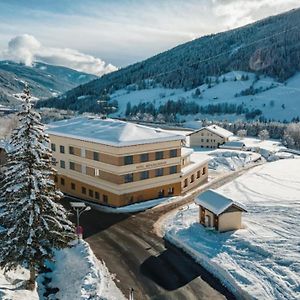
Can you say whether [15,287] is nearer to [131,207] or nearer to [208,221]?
[208,221]

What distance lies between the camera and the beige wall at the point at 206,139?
12581cm

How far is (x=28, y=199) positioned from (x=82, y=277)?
6970 millimetres

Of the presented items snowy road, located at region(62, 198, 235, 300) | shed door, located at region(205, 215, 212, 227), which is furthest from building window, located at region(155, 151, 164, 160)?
shed door, located at region(205, 215, 212, 227)

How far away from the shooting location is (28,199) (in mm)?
25344

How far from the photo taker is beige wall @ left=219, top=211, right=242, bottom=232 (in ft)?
121

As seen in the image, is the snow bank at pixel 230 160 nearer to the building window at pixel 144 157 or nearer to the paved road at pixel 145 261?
the building window at pixel 144 157

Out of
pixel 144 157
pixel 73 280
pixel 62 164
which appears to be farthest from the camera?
pixel 62 164

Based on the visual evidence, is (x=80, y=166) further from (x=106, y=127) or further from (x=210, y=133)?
(x=210, y=133)

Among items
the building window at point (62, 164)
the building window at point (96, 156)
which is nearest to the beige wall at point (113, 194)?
the building window at point (62, 164)

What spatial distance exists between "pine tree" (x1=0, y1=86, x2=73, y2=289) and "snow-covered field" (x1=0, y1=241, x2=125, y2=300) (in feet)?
4.94

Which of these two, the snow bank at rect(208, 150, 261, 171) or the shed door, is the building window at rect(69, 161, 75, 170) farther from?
the snow bank at rect(208, 150, 261, 171)

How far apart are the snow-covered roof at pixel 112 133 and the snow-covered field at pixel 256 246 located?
9.57 meters

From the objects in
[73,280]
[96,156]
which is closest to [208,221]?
[73,280]

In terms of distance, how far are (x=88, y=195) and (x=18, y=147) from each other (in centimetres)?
2607
